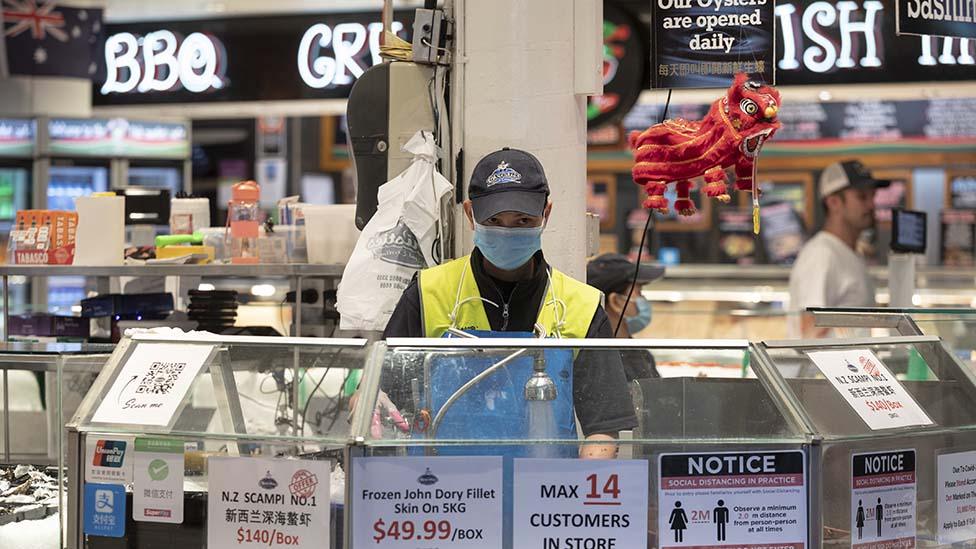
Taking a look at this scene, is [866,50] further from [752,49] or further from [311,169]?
[311,169]

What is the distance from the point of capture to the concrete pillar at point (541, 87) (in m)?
3.67

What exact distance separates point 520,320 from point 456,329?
0.58ft

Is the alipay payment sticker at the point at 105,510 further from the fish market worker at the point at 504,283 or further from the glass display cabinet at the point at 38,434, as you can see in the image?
the fish market worker at the point at 504,283

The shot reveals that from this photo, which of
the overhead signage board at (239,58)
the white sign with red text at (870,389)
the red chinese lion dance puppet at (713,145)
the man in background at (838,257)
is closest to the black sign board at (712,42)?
the red chinese lion dance puppet at (713,145)

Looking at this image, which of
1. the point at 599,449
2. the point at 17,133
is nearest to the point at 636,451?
the point at 599,449

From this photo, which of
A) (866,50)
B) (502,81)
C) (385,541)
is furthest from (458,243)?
(866,50)

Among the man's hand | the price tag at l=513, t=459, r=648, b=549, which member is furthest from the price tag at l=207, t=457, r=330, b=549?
the man's hand

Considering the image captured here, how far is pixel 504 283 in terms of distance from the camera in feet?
9.89

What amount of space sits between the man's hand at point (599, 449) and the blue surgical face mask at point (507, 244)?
2.35 ft

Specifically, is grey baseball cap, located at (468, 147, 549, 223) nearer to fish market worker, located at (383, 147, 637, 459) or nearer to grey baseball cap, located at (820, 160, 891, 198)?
fish market worker, located at (383, 147, 637, 459)

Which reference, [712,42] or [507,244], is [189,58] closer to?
[712,42]

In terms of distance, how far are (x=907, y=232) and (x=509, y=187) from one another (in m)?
4.31

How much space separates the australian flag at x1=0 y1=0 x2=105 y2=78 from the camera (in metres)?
9.17

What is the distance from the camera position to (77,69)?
927 centimetres
